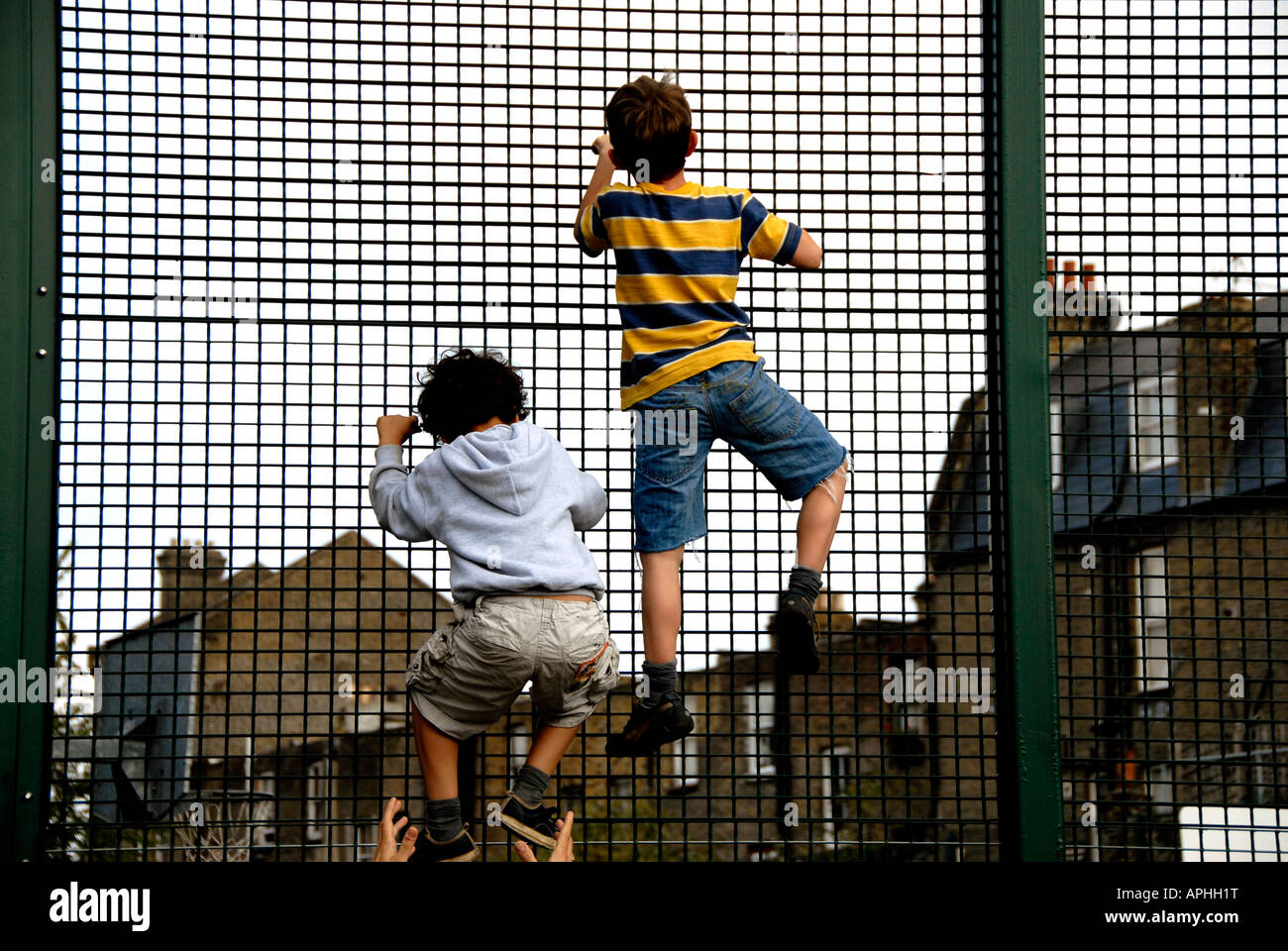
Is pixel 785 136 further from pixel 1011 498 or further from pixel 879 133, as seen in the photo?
pixel 1011 498

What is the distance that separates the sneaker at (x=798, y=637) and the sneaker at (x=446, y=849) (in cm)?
112

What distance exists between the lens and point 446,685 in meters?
3.97

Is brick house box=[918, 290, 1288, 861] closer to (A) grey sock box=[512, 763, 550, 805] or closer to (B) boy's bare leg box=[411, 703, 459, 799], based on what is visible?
(A) grey sock box=[512, 763, 550, 805]

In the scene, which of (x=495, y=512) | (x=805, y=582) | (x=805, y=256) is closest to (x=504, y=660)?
(x=495, y=512)

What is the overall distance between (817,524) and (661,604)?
0.59m

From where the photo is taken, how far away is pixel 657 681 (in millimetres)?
4090

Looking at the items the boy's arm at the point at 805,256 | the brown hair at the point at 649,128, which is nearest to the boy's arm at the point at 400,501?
the brown hair at the point at 649,128

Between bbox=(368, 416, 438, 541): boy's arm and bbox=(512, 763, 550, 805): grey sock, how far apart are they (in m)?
0.79

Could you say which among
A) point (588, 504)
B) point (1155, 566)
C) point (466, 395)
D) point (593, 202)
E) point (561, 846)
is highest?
point (593, 202)

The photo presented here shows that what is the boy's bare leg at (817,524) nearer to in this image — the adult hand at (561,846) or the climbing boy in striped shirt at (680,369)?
the climbing boy in striped shirt at (680,369)

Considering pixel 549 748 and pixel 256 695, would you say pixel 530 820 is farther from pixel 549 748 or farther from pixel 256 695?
pixel 256 695

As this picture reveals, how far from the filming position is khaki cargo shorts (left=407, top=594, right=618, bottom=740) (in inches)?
154
